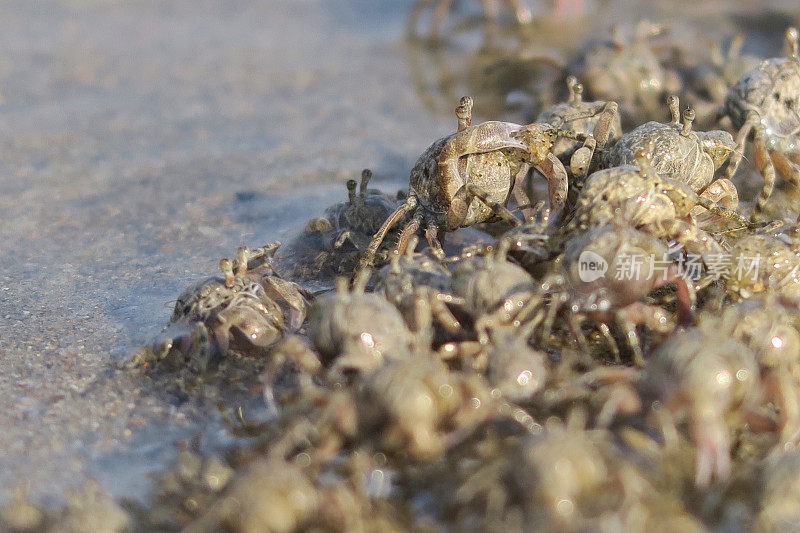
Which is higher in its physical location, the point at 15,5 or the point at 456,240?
the point at 15,5

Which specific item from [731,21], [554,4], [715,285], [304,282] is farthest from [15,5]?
[715,285]

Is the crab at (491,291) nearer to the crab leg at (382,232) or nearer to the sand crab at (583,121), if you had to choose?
the crab leg at (382,232)

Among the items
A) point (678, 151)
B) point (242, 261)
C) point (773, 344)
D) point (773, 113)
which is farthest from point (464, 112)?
point (773, 113)

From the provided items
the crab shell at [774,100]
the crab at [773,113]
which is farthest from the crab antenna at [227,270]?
the crab shell at [774,100]

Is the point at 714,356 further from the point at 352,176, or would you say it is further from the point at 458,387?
the point at 352,176

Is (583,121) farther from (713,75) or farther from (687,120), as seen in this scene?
(713,75)

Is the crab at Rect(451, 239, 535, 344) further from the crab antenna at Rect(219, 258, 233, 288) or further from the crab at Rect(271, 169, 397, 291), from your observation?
the crab at Rect(271, 169, 397, 291)
